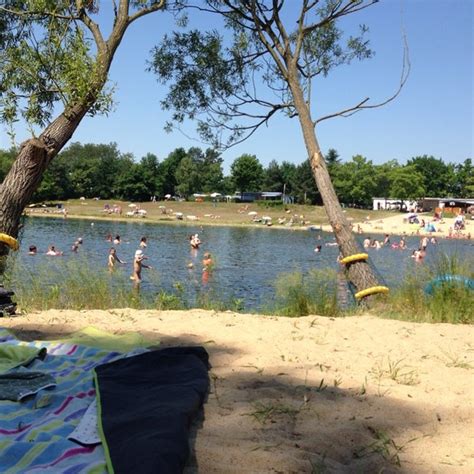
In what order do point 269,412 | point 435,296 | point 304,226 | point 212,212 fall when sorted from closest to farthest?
point 269,412, point 435,296, point 304,226, point 212,212

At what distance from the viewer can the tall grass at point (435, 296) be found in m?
5.98

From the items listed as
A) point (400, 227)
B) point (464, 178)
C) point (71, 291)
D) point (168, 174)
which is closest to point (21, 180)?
point (71, 291)

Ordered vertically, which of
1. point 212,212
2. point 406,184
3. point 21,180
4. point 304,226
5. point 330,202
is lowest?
point 304,226

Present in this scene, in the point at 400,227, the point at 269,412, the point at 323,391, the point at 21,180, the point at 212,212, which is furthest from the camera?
the point at 212,212

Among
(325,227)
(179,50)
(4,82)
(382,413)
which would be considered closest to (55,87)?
(4,82)

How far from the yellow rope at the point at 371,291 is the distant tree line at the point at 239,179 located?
221 feet

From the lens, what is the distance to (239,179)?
82625 millimetres

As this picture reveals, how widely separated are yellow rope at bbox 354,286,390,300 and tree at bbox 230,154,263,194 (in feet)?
245

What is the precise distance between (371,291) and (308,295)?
1.07 m

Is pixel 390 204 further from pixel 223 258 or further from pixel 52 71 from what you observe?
pixel 52 71

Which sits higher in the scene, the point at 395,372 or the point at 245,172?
the point at 245,172

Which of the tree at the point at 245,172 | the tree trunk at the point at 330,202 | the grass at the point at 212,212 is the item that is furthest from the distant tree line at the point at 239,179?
the tree trunk at the point at 330,202

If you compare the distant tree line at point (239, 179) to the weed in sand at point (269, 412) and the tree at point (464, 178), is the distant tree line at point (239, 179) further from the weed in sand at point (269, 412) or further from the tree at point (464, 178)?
the weed in sand at point (269, 412)

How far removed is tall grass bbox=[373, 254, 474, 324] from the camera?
19.6 ft
